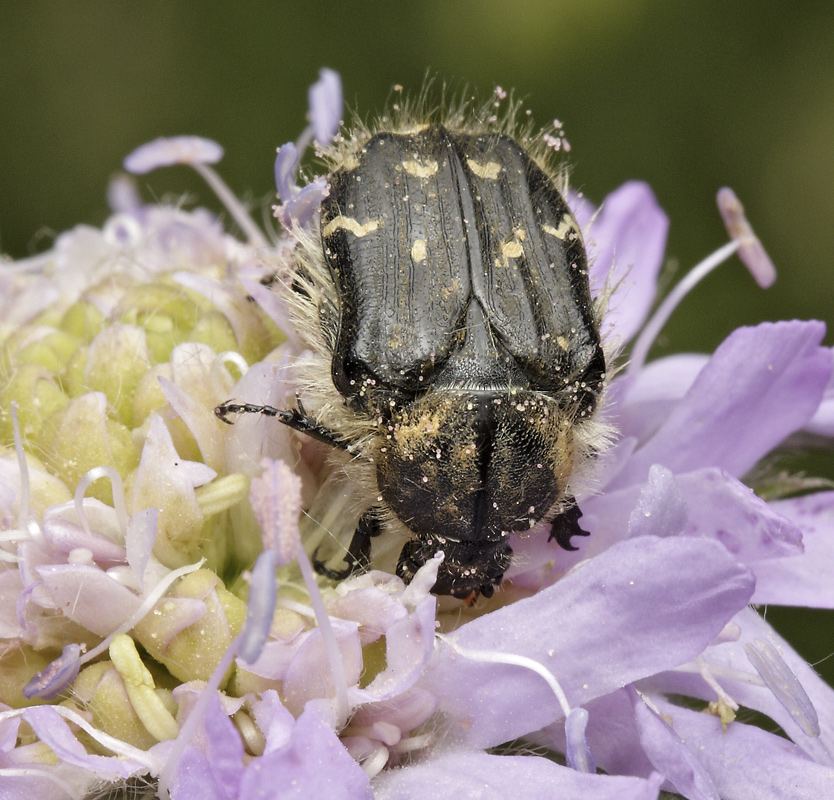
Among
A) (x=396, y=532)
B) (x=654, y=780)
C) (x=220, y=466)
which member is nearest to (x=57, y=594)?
(x=220, y=466)

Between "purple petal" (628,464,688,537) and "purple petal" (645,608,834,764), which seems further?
"purple petal" (645,608,834,764)

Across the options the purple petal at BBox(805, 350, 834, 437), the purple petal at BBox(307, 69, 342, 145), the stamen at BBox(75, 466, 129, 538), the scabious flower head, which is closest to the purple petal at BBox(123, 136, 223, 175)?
the purple petal at BBox(307, 69, 342, 145)

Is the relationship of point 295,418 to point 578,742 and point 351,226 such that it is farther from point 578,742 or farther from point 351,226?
point 578,742

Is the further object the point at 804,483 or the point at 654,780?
the point at 804,483

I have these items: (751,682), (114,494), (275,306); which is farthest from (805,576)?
(114,494)

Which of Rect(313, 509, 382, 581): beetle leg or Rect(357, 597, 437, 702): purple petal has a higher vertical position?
Rect(313, 509, 382, 581): beetle leg

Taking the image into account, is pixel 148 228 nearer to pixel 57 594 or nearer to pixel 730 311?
pixel 57 594

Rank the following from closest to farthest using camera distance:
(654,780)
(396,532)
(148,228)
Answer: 1. (654,780)
2. (396,532)
3. (148,228)

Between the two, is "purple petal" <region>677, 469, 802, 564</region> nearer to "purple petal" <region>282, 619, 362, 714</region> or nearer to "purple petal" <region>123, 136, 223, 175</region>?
"purple petal" <region>282, 619, 362, 714</region>
